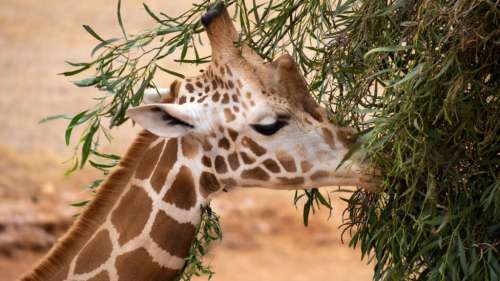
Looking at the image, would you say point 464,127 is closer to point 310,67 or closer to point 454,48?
point 454,48

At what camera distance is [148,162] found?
548 cm

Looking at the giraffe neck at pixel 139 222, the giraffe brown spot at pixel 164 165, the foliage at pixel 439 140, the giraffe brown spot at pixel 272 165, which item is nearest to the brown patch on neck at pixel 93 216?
the giraffe neck at pixel 139 222

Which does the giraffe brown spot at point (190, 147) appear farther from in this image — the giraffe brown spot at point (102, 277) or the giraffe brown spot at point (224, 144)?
the giraffe brown spot at point (102, 277)

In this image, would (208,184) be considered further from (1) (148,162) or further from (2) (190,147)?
(1) (148,162)

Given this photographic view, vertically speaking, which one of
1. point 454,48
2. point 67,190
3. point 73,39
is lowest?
point 67,190

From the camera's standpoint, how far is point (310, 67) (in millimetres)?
5824

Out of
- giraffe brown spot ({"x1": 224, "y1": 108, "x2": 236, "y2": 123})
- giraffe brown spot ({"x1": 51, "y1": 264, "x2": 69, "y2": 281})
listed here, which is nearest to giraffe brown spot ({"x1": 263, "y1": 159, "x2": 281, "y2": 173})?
giraffe brown spot ({"x1": 224, "y1": 108, "x2": 236, "y2": 123})

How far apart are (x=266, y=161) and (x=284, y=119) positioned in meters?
0.22

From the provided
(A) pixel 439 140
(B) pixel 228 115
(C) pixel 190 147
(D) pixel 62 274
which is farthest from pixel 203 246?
(A) pixel 439 140

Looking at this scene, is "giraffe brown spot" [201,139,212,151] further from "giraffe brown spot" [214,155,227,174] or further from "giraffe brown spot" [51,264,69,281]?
"giraffe brown spot" [51,264,69,281]

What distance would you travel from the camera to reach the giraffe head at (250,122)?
5.14 metres

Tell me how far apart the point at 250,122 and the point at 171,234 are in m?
0.66

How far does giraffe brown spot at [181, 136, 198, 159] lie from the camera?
209 inches

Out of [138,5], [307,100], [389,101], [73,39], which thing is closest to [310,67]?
[307,100]
